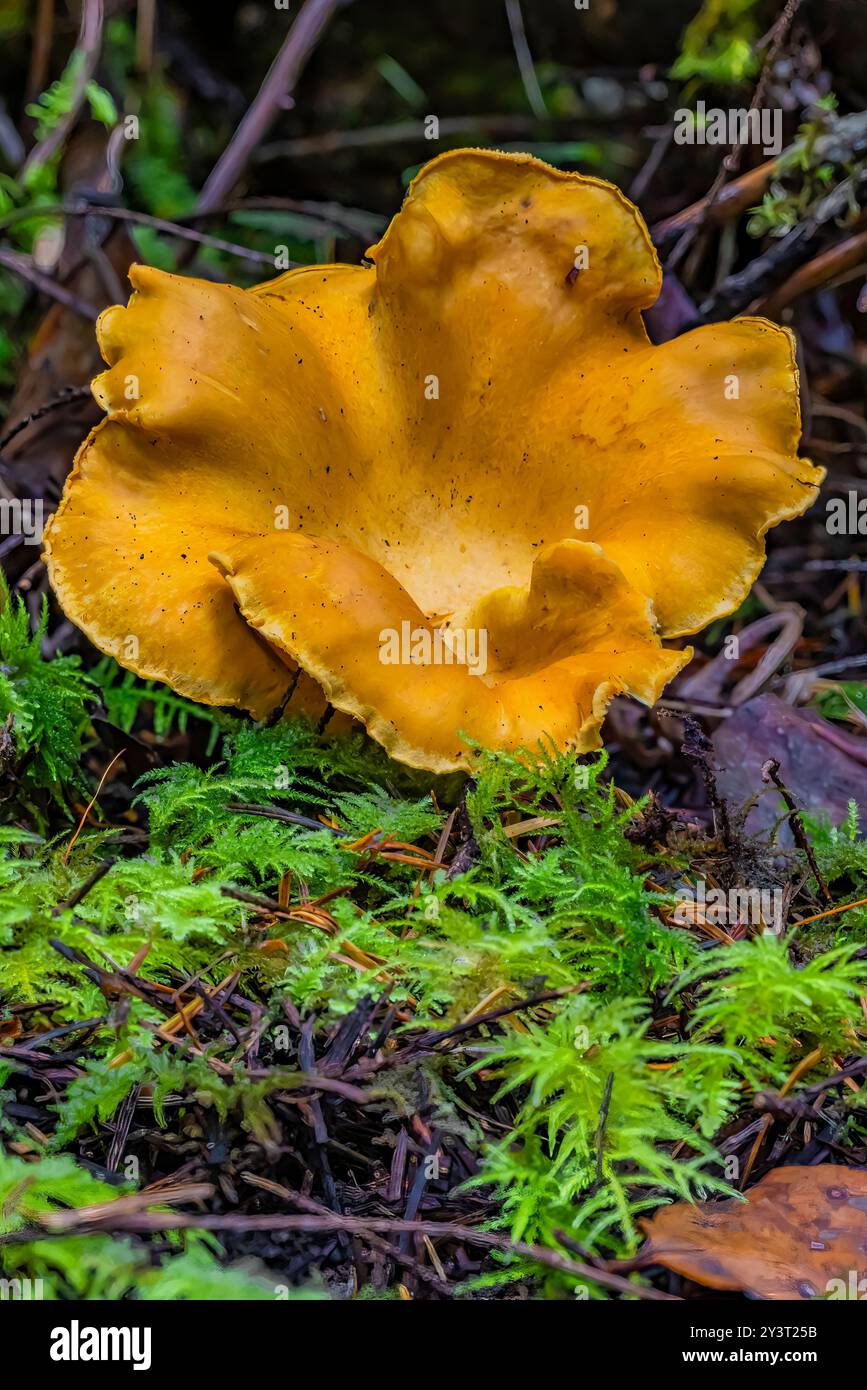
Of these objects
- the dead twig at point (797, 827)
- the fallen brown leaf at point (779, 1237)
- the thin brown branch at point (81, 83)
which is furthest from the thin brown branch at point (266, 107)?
the fallen brown leaf at point (779, 1237)

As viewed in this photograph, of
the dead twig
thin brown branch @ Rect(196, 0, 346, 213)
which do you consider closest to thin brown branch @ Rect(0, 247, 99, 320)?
thin brown branch @ Rect(196, 0, 346, 213)

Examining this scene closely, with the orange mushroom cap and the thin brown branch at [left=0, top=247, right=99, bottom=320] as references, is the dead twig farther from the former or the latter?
the thin brown branch at [left=0, top=247, right=99, bottom=320]

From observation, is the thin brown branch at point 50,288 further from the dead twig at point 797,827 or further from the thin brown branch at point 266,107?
the dead twig at point 797,827

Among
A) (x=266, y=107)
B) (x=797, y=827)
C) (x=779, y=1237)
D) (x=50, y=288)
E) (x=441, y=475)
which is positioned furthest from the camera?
(x=266, y=107)

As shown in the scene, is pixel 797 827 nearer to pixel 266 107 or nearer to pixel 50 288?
pixel 50 288

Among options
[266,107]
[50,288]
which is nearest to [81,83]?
[266,107]

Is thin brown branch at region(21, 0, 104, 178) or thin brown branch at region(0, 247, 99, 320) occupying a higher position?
thin brown branch at region(21, 0, 104, 178)

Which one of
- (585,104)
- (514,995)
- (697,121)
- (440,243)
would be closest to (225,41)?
(585,104)
